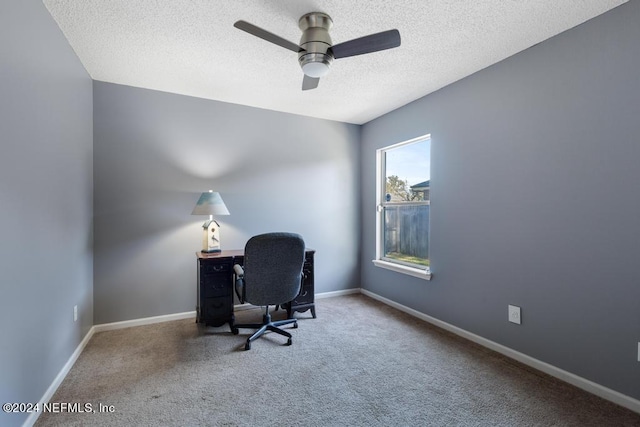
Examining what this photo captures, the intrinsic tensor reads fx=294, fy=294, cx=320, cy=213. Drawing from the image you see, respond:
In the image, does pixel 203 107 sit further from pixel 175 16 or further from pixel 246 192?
pixel 175 16

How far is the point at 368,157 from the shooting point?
4133mm

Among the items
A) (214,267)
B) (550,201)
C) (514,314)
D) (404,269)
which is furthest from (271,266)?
(550,201)

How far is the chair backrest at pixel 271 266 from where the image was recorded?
96.8 inches

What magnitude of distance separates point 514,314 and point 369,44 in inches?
90.4

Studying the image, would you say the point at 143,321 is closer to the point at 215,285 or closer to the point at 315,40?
the point at 215,285

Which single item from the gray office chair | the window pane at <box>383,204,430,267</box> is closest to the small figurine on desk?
the gray office chair

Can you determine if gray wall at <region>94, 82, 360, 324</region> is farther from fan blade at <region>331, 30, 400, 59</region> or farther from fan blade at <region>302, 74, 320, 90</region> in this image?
fan blade at <region>331, 30, 400, 59</region>

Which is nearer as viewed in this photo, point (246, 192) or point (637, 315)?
point (637, 315)

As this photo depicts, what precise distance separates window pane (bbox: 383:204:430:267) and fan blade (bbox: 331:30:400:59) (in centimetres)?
186

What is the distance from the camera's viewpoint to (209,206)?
298cm

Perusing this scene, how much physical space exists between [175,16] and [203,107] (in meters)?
1.45

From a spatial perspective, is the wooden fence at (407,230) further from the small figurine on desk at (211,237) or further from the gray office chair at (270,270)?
the small figurine on desk at (211,237)

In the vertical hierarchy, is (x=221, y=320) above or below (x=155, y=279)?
below

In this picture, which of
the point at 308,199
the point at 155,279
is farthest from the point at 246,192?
the point at 155,279
